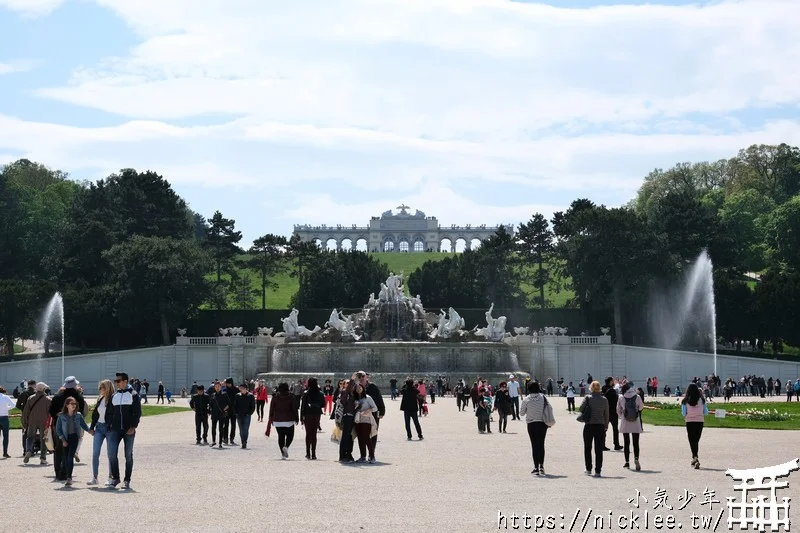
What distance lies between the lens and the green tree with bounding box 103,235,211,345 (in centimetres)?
7488

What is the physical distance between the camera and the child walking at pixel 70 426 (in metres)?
18.9

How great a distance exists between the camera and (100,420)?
18.8m

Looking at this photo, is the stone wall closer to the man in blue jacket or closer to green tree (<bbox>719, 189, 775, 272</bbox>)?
green tree (<bbox>719, 189, 775, 272</bbox>)

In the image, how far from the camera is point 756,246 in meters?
97.4

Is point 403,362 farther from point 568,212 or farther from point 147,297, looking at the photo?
point 568,212

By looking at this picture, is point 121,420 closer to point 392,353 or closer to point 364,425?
point 364,425

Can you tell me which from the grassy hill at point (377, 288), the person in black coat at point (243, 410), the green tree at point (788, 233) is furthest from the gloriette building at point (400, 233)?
the person in black coat at point (243, 410)

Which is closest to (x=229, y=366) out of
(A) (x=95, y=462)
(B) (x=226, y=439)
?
(B) (x=226, y=439)

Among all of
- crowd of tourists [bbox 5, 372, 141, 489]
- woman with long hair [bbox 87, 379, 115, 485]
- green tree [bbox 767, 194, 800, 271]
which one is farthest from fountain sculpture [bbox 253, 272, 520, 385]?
woman with long hair [bbox 87, 379, 115, 485]

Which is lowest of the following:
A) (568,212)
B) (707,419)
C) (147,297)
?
(707,419)

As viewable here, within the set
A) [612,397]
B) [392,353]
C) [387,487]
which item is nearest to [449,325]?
[392,353]

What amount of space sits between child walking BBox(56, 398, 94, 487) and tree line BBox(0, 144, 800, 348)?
183 ft

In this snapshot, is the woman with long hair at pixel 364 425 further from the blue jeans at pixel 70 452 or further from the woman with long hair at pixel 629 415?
the blue jeans at pixel 70 452

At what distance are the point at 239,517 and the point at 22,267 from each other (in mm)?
82842
